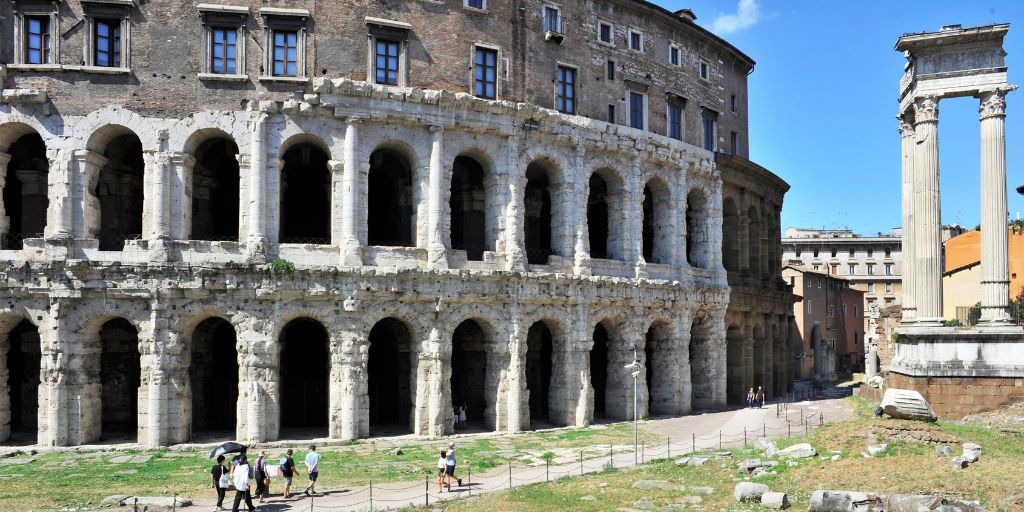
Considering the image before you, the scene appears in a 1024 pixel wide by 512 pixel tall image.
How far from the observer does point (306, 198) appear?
31484mm

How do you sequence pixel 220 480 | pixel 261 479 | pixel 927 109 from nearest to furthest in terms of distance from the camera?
pixel 220 480 → pixel 261 479 → pixel 927 109

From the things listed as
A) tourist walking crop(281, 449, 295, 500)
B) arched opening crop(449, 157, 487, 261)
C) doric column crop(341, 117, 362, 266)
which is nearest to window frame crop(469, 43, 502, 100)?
arched opening crop(449, 157, 487, 261)

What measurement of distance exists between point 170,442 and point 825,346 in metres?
53.0

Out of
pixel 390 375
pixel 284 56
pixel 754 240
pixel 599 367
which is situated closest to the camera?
pixel 284 56

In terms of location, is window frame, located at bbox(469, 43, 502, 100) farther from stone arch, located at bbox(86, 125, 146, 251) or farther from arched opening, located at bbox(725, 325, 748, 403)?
arched opening, located at bbox(725, 325, 748, 403)

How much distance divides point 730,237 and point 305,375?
23.3 meters

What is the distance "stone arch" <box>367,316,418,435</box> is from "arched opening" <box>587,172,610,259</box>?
11.4 metres

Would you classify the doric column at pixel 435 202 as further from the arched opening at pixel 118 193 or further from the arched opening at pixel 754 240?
the arched opening at pixel 754 240

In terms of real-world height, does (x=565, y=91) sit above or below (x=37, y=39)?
below

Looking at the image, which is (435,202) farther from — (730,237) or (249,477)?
(730,237)

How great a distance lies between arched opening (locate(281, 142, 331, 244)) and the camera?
30641mm

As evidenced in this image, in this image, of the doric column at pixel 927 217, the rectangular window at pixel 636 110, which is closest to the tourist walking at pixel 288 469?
the rectangular window at pixel 636 110

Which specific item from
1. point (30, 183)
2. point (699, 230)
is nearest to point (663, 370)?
point (699, 230)

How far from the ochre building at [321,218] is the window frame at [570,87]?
0.09 m
